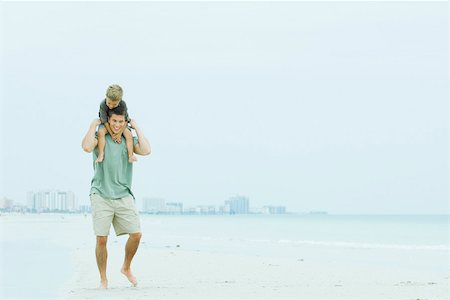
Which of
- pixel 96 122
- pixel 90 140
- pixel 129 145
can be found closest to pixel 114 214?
pixel 129 145

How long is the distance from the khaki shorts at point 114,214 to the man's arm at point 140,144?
1.47ft

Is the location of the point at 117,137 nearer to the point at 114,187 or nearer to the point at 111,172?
the point at 111,172

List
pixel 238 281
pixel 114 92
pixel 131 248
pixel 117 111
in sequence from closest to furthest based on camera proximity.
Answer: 1. pixel 114 92
2. pixel 117 111
3. pixel 131 248
4. pixel 238 281

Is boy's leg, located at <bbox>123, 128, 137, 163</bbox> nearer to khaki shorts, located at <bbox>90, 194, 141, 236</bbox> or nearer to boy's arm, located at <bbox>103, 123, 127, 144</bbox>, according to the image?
boy's arm, located at <bbox>103, 123, 127, 144</bbox>

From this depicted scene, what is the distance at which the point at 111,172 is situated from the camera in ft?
20.2

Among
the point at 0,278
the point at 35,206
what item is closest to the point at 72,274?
the point at 0,278

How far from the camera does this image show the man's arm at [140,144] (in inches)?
246

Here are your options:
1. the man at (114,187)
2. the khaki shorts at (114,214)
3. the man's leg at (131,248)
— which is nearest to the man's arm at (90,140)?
the man at (114,187)

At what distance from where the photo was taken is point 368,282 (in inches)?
297

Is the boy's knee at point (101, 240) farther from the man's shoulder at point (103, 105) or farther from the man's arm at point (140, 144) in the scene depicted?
the man's shoulder at point (103, 105)

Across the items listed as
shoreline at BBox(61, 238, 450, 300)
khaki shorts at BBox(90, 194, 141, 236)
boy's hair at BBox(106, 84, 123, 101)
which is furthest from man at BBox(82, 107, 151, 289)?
shoreline at BBox(61, 238, 450, 300)

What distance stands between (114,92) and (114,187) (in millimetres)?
894

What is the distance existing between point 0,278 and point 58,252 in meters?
4.15

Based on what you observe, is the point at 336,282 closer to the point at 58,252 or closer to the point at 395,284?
the point at 395,284
